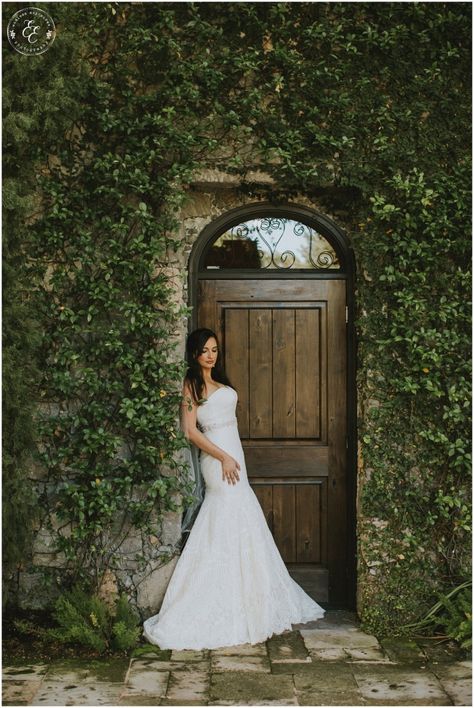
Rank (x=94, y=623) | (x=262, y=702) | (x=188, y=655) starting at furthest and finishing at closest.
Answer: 1. (x=94, y=623)
2. (x=188, y=655)
3. (x=262, y=702)

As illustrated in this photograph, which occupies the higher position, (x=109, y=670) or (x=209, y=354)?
(x=209, y=354)

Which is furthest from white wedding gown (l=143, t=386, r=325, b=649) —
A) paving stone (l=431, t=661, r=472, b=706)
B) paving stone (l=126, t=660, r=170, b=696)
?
paving stone (l=431, t=661, r=472, b=706)

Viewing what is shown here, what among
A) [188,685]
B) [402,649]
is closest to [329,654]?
[402,649]

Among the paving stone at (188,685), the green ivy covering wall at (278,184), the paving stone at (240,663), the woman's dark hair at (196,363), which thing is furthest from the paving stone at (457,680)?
the woman's dark hair at (196,363)

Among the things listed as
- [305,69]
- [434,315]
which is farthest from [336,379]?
[305,69]

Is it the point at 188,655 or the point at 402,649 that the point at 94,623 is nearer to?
the point at 188,655

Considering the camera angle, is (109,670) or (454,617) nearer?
(109,670)

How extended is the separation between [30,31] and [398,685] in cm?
447

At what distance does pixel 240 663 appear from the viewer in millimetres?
4008

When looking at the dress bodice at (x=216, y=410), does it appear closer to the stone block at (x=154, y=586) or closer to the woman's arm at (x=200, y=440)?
the woman's arm at (x=200, y=440)

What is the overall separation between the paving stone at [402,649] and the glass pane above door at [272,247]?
2608mm

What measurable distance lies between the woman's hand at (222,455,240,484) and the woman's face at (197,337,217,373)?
0.65 meters

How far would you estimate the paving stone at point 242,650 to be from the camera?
4.14m

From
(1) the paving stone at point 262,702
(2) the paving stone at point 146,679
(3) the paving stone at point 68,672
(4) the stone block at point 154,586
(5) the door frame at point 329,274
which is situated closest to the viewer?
(1) the paving stone at point 262,702
